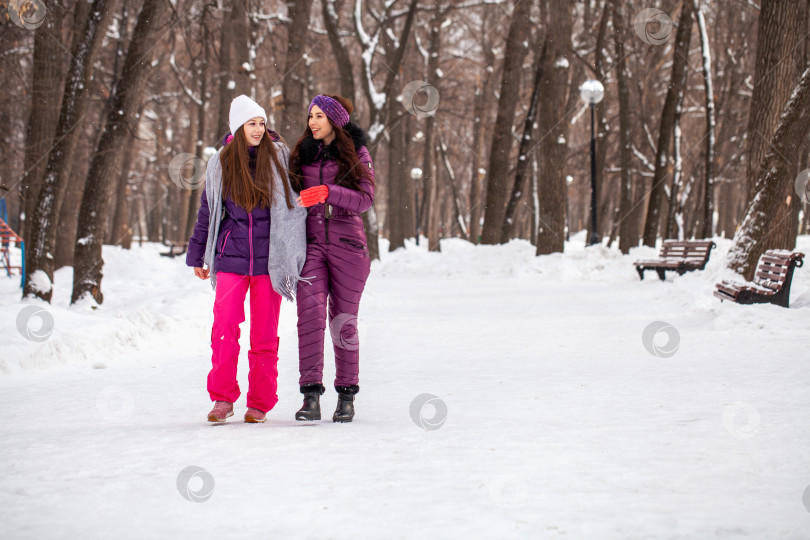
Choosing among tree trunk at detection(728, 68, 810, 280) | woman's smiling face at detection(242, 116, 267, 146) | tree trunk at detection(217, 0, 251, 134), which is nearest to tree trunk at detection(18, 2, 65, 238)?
tree trunk at detection(217, 0, 251, 134)

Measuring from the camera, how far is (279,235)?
4152mm

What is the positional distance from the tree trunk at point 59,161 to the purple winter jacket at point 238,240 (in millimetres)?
6526

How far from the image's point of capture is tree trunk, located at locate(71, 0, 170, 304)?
10086 mm

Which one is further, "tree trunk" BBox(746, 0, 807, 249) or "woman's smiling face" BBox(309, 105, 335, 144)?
"tree trunk" BBox(746, 0, 807, 249)

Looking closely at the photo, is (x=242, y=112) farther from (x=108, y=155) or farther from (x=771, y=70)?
(x=771, y=70)

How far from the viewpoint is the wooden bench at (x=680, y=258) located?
1371 centimetres

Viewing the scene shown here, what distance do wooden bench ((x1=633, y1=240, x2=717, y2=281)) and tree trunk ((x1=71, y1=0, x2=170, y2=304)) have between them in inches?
361

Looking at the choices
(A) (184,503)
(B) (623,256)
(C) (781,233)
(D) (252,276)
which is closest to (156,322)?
(D) (252,276)

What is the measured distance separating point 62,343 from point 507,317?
17.6ft

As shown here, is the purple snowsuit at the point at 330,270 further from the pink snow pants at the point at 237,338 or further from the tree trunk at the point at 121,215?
the tree trunk at the point at 121,215

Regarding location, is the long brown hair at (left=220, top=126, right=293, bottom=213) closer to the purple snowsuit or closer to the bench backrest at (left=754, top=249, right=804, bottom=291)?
the purple snowsuit

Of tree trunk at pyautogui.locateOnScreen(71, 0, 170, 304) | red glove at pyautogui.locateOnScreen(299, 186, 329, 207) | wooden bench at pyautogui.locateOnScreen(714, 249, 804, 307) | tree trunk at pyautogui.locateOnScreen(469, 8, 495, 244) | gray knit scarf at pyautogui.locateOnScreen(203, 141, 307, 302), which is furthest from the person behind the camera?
tree trunk at pyautogui.locateOnScreen(469, 8, 495, 244)

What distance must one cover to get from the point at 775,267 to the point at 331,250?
20.5 feet

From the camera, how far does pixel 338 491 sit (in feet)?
9.78
